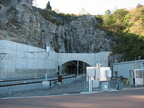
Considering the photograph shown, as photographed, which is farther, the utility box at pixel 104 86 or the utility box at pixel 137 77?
the utility box at pixel 137 77

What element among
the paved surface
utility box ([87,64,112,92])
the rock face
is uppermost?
the rock face

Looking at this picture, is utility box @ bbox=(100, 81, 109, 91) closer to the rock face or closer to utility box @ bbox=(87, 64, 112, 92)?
utility box @ bbox=(87, 64, 112, 92)

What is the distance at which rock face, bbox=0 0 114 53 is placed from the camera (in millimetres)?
39750

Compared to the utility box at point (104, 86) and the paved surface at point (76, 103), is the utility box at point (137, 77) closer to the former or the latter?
the utility box at point (104, 86)

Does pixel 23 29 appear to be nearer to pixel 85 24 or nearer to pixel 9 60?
pixel 9 60

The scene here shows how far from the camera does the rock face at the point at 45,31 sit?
39.8 m

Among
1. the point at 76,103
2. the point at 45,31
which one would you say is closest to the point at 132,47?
the point at 45,31

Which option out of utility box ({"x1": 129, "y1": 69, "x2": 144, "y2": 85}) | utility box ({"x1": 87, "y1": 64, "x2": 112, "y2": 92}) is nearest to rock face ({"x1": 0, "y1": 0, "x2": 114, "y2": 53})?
utility box ({"x1": 129, "y1": 69, "x2": 144, "y2": 85})

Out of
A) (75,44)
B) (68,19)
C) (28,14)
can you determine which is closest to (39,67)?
(28,14)

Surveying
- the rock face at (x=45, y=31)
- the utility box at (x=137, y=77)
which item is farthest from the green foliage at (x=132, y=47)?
the utility box at (x=137, y=77)

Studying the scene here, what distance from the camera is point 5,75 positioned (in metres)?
25.2

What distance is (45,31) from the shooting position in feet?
165

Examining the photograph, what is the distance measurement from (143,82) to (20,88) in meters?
12.8

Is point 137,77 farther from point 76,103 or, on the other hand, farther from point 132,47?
point 132,47
